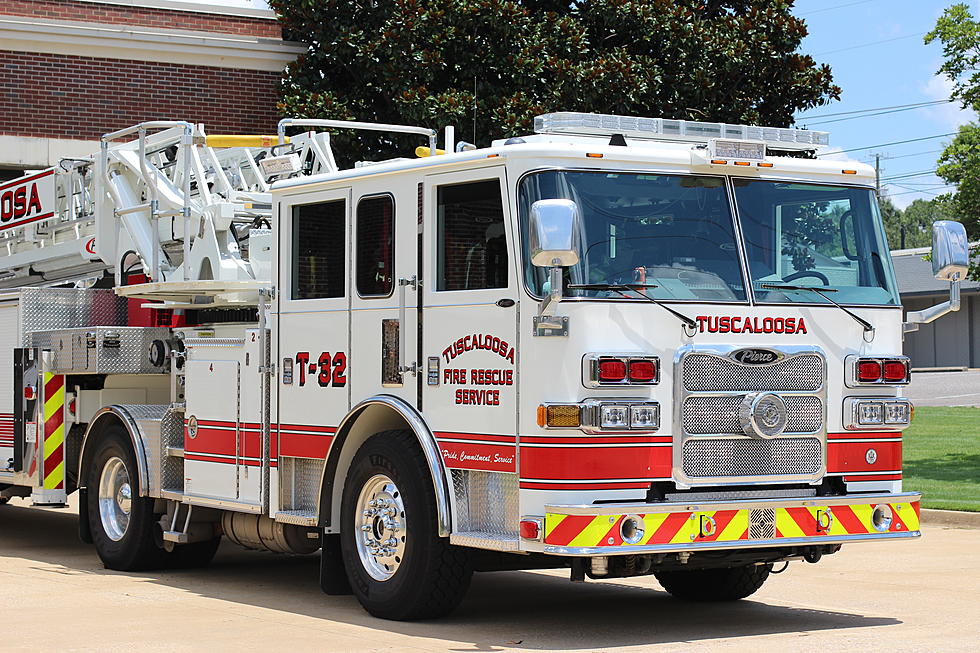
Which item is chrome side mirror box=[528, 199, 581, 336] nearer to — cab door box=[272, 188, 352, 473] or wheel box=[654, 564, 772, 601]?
cab door box=[272, 188, 352, 473]

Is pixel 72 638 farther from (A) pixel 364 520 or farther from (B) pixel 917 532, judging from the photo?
(B) pixel 917 532

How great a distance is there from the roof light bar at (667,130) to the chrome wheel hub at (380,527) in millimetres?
2277

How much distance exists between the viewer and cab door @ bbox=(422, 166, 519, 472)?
8562 mm

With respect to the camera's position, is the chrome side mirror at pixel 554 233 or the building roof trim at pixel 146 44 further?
the building roof trim at pixel 146 44

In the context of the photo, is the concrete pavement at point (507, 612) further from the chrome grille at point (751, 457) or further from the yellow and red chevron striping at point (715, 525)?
the chrome grille at point (751, 457)

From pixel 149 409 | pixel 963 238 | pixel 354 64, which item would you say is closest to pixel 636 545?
pixel 963 238

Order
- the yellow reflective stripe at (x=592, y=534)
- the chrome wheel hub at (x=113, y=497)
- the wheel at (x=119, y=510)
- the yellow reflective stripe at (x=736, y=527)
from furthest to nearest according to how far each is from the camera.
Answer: the chrome wheel hub at (x=113, y=497), the wheel at (x=119, y=510), the yellow reflective stripe at (x=736, y=527), the yellow reflective stripe at (x=592, y=534)

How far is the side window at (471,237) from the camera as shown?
28.6ft

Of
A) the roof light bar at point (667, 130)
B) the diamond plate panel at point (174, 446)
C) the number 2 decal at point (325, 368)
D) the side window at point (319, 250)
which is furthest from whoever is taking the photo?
the diamond plate panel at point (174, 446)

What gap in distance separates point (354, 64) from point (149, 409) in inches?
348

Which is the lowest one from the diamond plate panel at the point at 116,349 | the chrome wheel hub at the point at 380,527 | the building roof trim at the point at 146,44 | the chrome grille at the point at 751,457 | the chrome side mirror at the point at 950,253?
the chrome wheel hub at the point at 380,527

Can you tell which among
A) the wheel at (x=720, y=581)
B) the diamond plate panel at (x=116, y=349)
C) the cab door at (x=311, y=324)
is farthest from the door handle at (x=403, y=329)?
the diamond plate panel at (x=116, y=349)

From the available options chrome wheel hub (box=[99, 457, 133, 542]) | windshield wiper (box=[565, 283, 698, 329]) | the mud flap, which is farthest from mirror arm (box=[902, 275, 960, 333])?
chrome wheel hub (box=[99, 457, 133, 542])

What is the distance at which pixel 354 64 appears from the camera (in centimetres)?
1983
